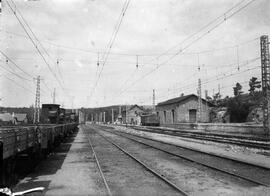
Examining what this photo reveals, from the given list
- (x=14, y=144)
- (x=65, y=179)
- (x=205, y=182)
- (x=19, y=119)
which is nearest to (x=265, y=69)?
(x=205, y=182)

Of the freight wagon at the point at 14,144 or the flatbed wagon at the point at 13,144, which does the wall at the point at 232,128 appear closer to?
the freight wagon at the point at 14,144

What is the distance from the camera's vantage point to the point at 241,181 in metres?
7.82

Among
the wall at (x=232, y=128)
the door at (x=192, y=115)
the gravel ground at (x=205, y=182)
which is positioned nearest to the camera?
the gravel ground at (x=205, y=182)

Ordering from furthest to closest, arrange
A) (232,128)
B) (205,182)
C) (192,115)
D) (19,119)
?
(192,115), (19,119), (232,128), (205,182)

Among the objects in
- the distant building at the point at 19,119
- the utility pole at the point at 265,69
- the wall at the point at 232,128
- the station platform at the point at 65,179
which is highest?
the utility pole at the point at 265,69

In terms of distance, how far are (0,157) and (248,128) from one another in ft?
83.0

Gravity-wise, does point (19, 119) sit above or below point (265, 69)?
below

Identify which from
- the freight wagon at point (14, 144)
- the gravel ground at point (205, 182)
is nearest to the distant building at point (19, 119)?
the freight wagon at point (14, 144)

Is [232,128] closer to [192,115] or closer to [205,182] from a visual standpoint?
[205,182]

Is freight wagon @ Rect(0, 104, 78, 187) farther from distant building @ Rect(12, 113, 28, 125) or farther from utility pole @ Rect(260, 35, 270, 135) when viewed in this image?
utility pole @ Rect(260, 35, 270, 135)

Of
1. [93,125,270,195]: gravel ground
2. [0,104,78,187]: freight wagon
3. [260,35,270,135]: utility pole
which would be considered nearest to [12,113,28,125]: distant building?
[0,104,78,187]: freight wagon

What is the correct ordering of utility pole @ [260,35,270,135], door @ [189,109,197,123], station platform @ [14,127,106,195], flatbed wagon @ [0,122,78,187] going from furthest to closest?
1. door @ [189,109,197,123]
2. utility pole @ [260,35,270,135]
3. station platform @ [14,127,106,195]
4. flatbed wagon @ [0,122,78,187]

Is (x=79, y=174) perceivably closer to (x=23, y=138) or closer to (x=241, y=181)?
(x=23, y=138)

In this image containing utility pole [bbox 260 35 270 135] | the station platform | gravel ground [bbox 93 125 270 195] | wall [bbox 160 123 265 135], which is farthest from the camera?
wall [bbox 160 123 265 135]
